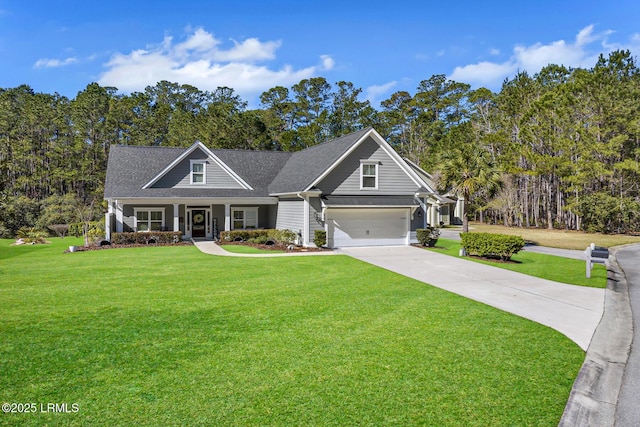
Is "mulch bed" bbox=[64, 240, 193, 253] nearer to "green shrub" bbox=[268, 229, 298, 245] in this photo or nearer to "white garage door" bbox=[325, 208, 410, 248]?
"green shrub" bbox=[268, 229, 298, 245]

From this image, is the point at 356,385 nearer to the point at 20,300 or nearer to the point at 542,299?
the point at 542,299

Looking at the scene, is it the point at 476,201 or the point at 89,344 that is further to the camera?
the point at 476,201

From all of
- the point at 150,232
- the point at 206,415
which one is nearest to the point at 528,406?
the point at 206,415

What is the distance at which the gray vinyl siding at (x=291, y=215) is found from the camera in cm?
2197

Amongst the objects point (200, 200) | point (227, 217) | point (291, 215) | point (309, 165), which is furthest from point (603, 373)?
point (200, 200)

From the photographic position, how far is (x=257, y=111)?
200 feet

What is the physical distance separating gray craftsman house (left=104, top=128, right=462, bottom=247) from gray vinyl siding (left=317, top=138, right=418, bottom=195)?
0.18 feet

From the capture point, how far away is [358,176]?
22.5m

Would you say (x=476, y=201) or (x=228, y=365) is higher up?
(x=476, y=201)

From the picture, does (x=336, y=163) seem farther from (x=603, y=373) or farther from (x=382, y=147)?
(x=603, y=373)

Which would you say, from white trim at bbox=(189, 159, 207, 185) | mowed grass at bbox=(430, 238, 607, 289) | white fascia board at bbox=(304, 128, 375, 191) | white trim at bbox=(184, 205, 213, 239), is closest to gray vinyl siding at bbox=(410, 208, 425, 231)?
mowed grass at bbox=(430, 238, 607, 289)

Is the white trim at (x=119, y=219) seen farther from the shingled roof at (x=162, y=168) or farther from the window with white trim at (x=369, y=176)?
the window with white trim at (x=369, y=176)

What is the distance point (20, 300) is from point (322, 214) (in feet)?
46.3

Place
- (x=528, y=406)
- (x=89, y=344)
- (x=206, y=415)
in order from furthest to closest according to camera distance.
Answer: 1. (x=89, y=344)
2. (x=528, y=406)
3. (x=206, y=415)
